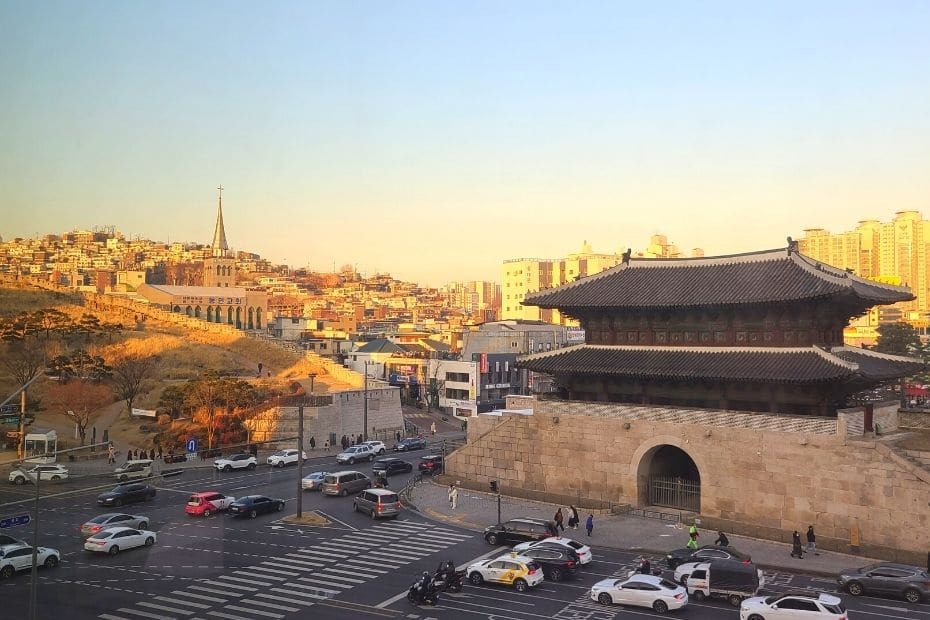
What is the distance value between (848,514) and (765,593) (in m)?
8.56

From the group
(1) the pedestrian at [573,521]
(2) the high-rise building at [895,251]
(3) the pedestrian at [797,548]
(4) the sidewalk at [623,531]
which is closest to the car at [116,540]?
(4) the sidewalk at [623,531]

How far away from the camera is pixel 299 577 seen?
3025 cm

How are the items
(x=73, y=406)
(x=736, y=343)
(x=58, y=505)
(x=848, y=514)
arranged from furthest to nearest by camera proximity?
(x=73, y=406), (x=58, y=505), (x=736, y=343), (x=848, y=514)

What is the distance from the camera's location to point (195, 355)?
9550 centimetres

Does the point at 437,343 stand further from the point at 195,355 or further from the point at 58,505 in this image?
the point at 58,505

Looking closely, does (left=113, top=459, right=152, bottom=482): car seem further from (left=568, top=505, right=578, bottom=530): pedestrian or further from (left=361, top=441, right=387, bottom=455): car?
(left=568, top=505, right=578, bottom=530): pedestrian

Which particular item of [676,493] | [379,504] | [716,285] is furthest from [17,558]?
[716,285]

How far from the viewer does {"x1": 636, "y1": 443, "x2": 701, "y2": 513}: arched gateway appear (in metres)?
41.2

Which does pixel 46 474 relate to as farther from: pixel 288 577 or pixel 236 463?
pixel 288 577

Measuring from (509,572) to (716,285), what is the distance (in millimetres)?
20000

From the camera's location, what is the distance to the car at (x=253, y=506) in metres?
40.3

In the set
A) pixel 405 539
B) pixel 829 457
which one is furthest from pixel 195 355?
pixel 829 457

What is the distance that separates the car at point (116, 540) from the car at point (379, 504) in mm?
10644

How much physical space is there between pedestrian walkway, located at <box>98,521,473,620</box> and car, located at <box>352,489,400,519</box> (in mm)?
1565
